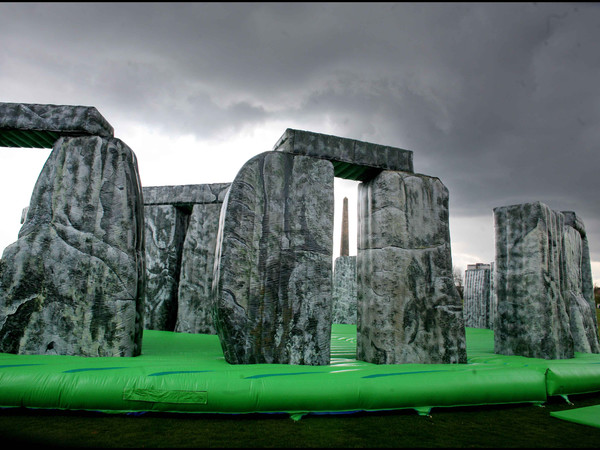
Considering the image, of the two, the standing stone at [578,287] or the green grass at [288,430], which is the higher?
the standing stone at [578,287]

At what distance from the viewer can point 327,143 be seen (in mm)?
3455

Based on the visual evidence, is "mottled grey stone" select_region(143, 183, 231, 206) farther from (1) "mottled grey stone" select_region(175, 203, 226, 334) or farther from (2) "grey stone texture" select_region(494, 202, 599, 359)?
(2) "grey stone texture" select_region(494, 202, 599, 359)

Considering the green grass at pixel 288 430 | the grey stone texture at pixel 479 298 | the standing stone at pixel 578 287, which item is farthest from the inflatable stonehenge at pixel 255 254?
the grey stone texture at pixel 479 298

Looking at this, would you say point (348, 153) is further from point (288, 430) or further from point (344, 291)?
point (344, 291)

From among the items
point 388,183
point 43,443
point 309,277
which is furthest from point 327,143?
point 43,443

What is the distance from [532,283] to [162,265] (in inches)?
202

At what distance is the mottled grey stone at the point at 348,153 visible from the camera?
3.37 metres

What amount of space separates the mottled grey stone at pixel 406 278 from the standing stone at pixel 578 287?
1.81 m

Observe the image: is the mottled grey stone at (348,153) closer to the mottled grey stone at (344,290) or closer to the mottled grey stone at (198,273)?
the mottled grey stone at (198,273)

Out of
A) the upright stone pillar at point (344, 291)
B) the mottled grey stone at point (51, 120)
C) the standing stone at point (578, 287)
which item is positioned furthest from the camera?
the upright stone pillar at point (344, 291)

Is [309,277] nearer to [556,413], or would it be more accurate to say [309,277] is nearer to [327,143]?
[327,143]

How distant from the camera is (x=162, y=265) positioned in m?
6.54

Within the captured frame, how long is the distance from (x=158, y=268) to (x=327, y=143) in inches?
166

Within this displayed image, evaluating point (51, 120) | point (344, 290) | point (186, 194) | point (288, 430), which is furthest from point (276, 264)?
point (344, 290)
